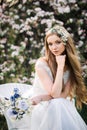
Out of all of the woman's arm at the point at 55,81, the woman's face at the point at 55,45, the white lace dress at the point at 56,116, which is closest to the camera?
the white lace dress at the point at 56,116

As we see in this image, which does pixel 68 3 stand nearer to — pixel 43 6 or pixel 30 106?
pixel 43 6

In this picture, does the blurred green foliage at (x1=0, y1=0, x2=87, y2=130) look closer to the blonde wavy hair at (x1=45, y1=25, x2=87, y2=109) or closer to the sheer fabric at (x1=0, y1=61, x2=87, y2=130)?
the blonde wavy hair at (x1=45, y1=25, x2=87, y2=109)

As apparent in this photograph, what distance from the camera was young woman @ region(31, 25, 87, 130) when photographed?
4.85m

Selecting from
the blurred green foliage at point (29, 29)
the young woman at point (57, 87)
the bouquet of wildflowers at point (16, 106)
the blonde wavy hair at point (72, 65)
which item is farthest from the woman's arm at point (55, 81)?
the blurred green foliage at point (29, 29)

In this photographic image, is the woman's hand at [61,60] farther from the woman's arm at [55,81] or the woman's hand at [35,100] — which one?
the woman's hand at [35,100]

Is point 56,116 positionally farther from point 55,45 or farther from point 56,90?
point 55,45

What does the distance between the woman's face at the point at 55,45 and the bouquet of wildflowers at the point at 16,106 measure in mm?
558

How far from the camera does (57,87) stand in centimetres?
493

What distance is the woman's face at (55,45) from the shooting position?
5051 mm

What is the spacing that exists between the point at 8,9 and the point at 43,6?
558 mm

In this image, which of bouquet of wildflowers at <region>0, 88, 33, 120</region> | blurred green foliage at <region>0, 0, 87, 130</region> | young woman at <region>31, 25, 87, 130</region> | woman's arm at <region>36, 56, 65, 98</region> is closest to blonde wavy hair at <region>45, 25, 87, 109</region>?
young woman at <region>31, 25, 87, 130</region>

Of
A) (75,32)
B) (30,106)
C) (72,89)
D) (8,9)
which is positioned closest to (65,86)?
(72,89)

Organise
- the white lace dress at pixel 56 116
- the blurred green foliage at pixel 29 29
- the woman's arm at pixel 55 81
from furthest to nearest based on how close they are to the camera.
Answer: the blurred green foliage at pixel 29 29 → the woman's arm at pixel 55 81 → the white lace dress at pixel 56 116

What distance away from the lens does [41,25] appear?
25.6 ft
